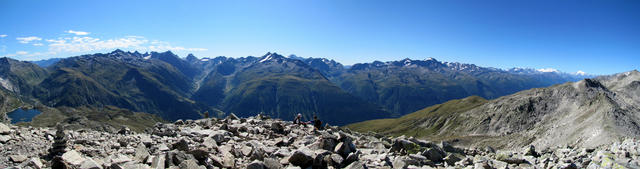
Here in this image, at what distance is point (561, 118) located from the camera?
4970 inches

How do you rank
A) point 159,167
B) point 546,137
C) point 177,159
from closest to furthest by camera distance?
1. point 159,167
2. point 177,159
3. point 546,137

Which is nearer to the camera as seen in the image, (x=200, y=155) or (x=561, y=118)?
(x=200, y=155)

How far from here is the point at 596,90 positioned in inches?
5246

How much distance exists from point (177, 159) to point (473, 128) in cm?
18037

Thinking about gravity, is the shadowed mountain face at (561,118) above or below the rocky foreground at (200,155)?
below

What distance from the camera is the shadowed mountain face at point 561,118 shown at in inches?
3450

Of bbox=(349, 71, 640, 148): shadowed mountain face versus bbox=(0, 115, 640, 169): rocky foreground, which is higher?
bbox=(0, 115, 640, 169): rocky foreground

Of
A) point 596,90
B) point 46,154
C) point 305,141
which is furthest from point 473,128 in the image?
point 46,154

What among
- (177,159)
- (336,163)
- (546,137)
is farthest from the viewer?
(546,137)

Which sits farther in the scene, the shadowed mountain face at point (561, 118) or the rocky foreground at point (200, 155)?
the shadowed mountain face at point (561, 118)

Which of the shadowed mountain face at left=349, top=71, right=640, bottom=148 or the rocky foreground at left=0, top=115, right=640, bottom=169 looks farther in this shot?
the shadowed mountain face at left=349, top=71, right=640, bottom=148

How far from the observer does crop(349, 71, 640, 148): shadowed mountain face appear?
87625 mm

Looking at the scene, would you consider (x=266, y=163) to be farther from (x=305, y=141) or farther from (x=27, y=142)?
(x=27, y=142)

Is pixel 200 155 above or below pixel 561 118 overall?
above
